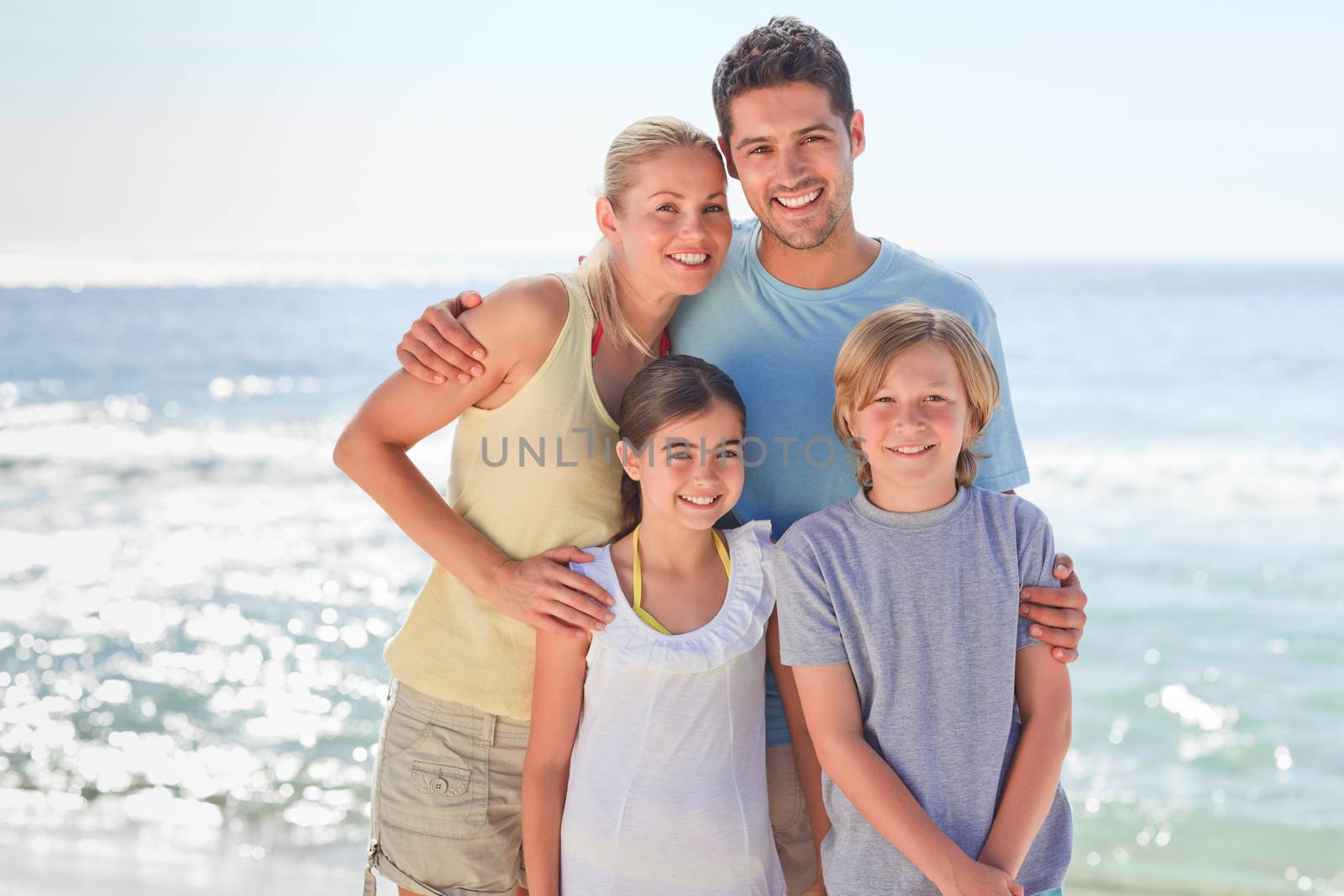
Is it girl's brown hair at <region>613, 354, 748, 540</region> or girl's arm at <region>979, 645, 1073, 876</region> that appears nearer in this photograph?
girl's arm at <region>979, 645, 1073, 876</region>

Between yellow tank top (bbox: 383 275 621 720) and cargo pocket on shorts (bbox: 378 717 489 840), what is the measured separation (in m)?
0.09

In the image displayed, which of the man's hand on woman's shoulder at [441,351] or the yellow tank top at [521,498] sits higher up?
the man's hand on woman's shoulder at [441,351]

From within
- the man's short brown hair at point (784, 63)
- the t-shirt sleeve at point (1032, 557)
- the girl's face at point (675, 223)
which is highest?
the man's short brown hair at point (784, 63)

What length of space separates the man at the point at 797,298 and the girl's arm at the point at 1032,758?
47cm

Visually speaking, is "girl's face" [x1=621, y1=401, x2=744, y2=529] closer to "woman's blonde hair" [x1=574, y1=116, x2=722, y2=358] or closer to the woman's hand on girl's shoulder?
the woman's hand on girl's shoulder

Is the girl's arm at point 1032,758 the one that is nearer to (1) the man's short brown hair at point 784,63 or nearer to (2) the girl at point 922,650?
(2) the girl at point 922,650

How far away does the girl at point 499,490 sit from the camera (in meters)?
2.29

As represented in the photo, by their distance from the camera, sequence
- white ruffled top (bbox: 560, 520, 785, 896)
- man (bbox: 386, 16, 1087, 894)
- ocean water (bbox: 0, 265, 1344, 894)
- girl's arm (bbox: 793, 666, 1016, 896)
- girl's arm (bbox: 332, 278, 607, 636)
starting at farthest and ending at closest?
ocean water (bbox: 0, 265, 1344, 894), man (bbox: 386, 16, 1087, 894), girl's arm (bbox: 332, 278, 607, 636), white ruffled top (bbox: 560, 520, 785, 896), girl's arm (bbox: 793, 666, 1016, 896)

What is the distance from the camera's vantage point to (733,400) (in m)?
2.27

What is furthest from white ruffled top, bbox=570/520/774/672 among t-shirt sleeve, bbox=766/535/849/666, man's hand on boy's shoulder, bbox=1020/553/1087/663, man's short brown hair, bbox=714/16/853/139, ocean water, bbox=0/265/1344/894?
ocean water, bbox=0/265/1344/894

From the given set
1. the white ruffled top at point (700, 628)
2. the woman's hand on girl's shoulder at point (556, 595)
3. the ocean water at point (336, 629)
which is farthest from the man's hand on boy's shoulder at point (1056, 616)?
the ocean water at point (336, 629)

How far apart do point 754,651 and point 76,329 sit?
26609mm

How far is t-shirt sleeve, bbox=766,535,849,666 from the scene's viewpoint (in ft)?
Answer: 6.56

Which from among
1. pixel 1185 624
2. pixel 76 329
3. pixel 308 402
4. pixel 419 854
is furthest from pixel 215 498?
pixel 76 329
